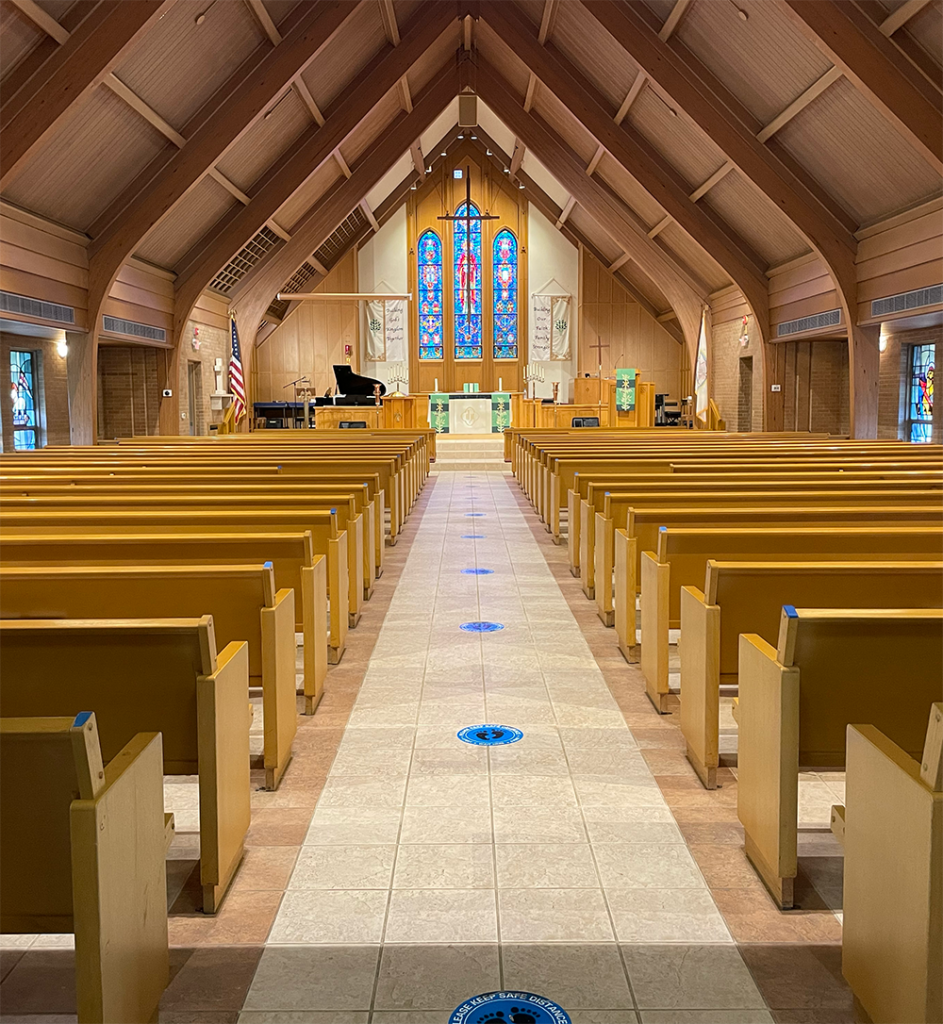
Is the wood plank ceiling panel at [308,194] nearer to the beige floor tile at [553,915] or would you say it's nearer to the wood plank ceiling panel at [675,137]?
the wood plank ceiling panel at [675,137]

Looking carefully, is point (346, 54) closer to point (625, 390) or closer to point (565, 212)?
point (625, 390)

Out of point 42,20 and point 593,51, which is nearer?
point 42,20

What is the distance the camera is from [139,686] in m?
2.12

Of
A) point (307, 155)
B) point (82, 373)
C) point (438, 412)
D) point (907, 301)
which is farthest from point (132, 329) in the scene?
point (907, 301)

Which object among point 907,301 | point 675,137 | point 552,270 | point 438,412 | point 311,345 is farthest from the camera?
point 552,270

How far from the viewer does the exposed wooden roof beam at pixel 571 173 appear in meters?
15.7

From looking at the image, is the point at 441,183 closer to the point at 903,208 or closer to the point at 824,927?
the point at 903,208

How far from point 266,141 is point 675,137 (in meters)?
5.20

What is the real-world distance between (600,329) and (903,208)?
12.1m

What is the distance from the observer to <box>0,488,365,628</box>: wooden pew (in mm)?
4348

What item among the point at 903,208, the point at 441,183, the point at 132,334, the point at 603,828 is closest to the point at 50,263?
the point at 132,334

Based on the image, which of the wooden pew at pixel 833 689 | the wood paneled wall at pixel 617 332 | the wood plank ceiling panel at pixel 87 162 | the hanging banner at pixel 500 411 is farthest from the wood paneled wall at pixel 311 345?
the wooden pew at pixel 833 689

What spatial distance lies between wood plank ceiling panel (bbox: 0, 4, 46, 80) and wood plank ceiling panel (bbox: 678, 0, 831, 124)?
6118mm

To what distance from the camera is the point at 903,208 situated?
1032cm
